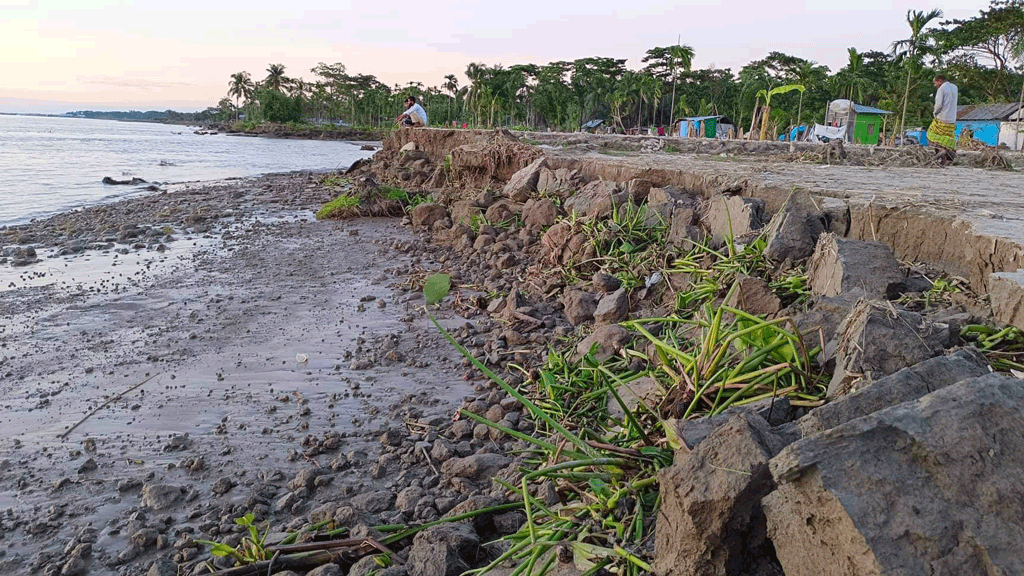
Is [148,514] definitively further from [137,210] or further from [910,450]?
[137,210]

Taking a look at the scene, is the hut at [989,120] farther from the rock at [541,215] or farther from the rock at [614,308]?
the rock at [614,308]

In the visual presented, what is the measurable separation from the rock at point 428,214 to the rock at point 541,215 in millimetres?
2464

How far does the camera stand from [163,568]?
7.94 ft

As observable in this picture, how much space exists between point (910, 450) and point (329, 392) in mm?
3319

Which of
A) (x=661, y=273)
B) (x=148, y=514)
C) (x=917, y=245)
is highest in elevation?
(x=917, y=245)

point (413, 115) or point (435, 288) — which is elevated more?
point (413, 115)

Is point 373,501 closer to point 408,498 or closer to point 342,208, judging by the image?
point 408,498

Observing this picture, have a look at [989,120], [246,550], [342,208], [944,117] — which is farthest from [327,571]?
[989,120]

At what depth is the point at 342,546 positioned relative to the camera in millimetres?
2314

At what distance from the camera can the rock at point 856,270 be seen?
2.75 m

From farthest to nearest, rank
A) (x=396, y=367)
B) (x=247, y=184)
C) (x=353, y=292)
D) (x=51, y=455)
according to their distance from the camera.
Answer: (x=247, y=184)
(x=353, y=292)
(x=396, y=367)
(x=51, y=455)

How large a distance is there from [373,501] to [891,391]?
6.60 ft

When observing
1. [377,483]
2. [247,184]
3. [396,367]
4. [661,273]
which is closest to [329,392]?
[396,367]

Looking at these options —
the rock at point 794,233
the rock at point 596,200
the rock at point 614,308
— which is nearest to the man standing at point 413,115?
the rock at point 596,200
